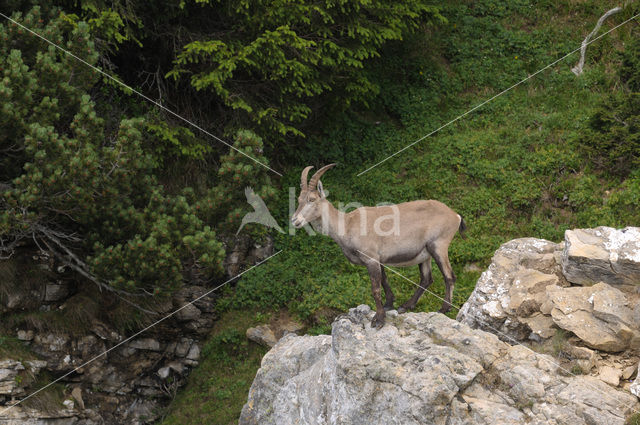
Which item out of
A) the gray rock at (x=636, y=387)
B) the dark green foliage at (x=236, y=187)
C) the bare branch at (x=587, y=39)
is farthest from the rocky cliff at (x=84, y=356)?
the bare branch at (x=587, y=39)

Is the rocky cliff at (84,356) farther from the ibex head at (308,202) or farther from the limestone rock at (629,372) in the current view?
the limestone rock at (629,372)

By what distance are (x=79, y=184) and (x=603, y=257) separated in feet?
26.3

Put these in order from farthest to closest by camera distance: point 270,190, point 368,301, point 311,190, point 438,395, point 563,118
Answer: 1. point 563,118
2. point 368,301
3. point 270,190
4. point 311,190
5. point 438,395

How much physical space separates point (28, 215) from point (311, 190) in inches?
188

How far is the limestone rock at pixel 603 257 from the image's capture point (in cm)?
838

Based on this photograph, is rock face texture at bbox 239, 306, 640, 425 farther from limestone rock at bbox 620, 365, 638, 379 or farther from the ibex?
the ibex

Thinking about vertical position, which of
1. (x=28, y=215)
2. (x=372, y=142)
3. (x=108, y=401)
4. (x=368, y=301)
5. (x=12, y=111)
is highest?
(x=12, y=111)

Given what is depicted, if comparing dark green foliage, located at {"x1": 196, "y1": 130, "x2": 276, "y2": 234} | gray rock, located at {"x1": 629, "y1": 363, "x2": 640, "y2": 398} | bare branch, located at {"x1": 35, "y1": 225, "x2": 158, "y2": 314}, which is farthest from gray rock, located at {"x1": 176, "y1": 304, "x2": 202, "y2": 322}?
gray rock, located at {"x1": 629, "y1": 363, "x2": 640, "y2": 398}

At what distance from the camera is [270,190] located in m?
11.9

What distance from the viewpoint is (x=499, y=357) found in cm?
764

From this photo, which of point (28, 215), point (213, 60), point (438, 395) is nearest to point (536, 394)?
point (438, 395)

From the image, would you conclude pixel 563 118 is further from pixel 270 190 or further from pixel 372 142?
pixel 270 190

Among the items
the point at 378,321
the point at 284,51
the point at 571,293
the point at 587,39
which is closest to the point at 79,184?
the point at 378,321

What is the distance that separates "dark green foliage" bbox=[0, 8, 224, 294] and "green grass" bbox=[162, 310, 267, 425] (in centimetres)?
246
